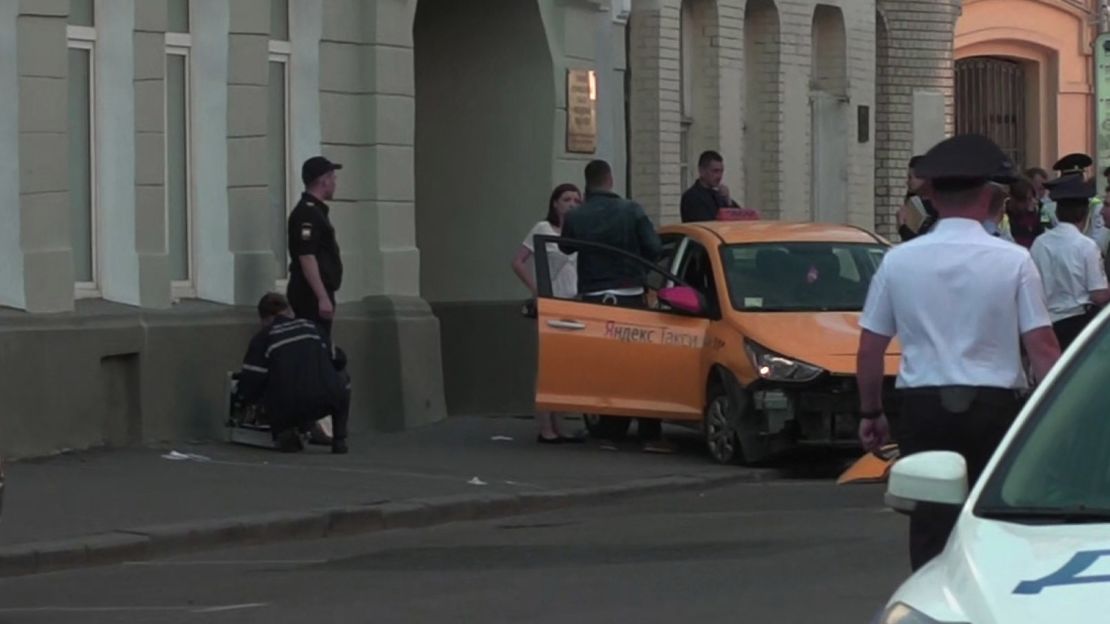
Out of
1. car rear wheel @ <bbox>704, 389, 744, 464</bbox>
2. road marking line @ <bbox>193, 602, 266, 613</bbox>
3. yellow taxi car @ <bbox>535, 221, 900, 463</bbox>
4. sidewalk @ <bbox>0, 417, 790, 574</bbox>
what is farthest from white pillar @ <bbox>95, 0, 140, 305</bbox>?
road marking line @ <bbox>193, 602, 266, 613</bbox>

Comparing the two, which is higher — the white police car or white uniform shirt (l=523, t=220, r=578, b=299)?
white uniform shirt (l=523, t=220, r=578, b=299)

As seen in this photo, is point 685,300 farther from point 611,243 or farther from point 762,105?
point 762,105

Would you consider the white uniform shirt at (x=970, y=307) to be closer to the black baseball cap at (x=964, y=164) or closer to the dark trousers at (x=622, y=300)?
the black baseball cap at (x=964, y=164)

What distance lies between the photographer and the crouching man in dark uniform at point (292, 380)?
54.3ft

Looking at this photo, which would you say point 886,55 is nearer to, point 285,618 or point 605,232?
point 605,232

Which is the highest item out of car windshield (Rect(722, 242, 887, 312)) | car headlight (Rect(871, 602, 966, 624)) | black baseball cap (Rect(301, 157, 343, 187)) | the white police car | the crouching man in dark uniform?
black baseball cap (Rect(301, 157, 343, 187))

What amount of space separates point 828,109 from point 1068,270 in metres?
13.2

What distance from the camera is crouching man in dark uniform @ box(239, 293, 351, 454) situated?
16562mm

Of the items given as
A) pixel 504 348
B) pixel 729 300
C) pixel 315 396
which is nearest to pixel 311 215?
pixel 315 396

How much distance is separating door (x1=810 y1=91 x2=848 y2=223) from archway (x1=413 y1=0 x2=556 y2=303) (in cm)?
728

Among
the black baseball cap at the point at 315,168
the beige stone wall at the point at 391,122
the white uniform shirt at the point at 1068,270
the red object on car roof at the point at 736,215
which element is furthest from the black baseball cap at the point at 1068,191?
the beige stone wall at the point at 391,122

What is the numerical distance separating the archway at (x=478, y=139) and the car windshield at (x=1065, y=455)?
15.8 meters

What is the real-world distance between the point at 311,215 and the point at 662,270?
2307 mm

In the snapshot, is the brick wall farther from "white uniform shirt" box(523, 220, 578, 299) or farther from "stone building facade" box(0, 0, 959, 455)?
"white uniform shirt" box(523, 220, 578, 299)
